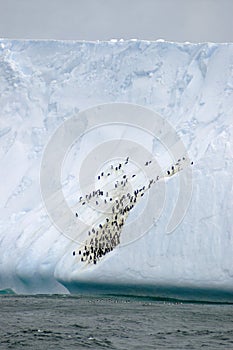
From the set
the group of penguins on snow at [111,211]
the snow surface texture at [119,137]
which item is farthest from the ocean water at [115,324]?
the group of penguins on snow at [111,211]

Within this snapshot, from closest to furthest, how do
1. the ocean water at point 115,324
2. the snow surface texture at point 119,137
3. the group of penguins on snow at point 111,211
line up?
the ocean water at point 115,324, the snow surface texture at point 119,137, the group of penguins on snow at point 111,211

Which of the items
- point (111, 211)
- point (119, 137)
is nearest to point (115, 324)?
point (111, 211)

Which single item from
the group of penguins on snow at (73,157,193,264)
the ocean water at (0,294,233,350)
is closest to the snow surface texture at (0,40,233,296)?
the group of penguins on snow at (73,157,193,264)

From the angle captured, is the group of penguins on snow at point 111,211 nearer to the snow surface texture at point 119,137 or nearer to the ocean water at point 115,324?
the snow surface texture at point 119,137

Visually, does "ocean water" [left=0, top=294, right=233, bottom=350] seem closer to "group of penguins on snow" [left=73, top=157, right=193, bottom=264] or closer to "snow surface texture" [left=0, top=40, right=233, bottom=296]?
"snow surface texture" [left=0, top=40, right=233, bottom=296]

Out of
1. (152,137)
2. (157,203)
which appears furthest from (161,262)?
(152,137)

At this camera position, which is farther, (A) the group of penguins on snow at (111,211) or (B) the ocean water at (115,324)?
(A) the group of penguins on snow at (111,211)
